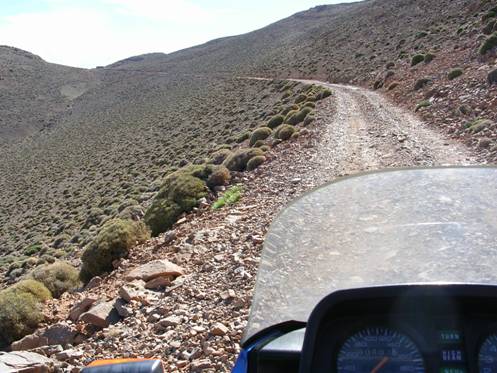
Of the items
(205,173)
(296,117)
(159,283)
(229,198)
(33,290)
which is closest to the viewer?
(159,283)

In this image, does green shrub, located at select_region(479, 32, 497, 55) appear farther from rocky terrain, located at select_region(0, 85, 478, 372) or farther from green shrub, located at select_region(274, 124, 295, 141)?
rocky terrain, located at select_region(0, 85, 478, 372)

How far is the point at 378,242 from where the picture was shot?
2.48 meters

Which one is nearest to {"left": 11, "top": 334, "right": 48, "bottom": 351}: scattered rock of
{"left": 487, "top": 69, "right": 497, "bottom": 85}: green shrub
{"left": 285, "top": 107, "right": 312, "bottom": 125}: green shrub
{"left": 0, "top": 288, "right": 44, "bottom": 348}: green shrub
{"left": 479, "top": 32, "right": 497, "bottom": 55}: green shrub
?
{"left": 0, "top": 288, "right": 44, "bottom": 348}: green shrub

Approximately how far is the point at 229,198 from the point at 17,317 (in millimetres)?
5104

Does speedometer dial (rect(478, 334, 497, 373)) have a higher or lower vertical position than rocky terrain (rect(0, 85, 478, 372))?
higher

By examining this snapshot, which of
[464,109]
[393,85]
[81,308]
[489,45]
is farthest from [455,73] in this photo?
[81,308]

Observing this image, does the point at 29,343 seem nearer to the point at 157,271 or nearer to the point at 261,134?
the point at 157,271

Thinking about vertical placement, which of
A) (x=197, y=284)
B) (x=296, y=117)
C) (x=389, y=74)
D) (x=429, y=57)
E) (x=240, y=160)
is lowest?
→ (x=197, y=284)

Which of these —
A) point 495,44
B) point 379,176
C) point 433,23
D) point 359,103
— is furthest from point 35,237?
point 433,23

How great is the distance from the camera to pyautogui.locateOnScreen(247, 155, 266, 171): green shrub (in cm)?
1499

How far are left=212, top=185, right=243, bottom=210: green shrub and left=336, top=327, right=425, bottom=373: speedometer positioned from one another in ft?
31.9

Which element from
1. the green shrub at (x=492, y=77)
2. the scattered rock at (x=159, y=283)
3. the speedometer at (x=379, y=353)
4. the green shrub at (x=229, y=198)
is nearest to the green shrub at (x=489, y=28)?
the green shrub at (x=492, y=77)

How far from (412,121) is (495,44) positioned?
6.82 metres

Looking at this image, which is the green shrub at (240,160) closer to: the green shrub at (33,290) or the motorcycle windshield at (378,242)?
the green shrub at (33,290)
